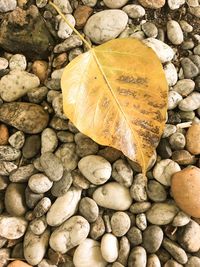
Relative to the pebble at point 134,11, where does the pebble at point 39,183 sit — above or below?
below

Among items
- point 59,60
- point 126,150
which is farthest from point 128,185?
point 59,60

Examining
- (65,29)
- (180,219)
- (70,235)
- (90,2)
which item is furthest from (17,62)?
(180,219)

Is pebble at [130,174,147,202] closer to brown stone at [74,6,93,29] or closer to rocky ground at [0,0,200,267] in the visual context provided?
rocky ground at [0,0,200,267]

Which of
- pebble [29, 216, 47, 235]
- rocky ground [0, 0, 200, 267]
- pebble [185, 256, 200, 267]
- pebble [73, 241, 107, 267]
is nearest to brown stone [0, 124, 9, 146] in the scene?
rocky ground [0, 0, 200, 267]

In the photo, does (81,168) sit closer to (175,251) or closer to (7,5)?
(175,251)

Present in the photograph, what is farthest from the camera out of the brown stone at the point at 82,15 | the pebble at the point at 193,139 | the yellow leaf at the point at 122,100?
the brown stone at the point at 82,15

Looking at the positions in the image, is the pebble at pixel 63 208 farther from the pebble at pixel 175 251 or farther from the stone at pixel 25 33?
the stone at pixel 25 33

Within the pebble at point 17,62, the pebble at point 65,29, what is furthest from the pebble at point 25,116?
the pebble at point 65,29
